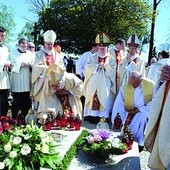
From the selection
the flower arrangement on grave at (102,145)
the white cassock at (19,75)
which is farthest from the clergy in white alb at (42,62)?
the flower arrangement on grave at (102,145)

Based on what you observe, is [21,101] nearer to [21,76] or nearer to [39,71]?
[21,76]

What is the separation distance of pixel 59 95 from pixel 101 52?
215 cm

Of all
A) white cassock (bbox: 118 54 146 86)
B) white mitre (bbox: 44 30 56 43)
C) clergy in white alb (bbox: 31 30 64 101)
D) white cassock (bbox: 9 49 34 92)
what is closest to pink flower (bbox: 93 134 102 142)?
clergy in white alb (bbox: 31 30 64 101)

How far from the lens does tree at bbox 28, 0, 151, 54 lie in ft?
82.6

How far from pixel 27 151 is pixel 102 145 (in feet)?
4.92

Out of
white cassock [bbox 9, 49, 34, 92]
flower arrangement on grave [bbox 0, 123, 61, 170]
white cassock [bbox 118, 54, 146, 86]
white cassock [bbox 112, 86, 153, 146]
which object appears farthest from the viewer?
white cassock [bbox 118, 54, 146, 86]

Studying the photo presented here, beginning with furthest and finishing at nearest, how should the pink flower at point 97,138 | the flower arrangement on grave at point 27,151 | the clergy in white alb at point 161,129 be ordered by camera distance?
1. the pink flower at point 97,138
2. the clergy in white alb at point 161,129
3. the flower arrangement on grave at point 27,151

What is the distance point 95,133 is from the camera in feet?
17.9

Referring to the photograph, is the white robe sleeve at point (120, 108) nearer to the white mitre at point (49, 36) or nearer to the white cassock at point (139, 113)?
the white cassock at point (139, 113)

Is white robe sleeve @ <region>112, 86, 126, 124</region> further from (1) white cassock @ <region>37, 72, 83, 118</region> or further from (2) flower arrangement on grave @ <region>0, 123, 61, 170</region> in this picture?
(2) flower arrangement on grave @ <region>0, 123, 61, 170</region>

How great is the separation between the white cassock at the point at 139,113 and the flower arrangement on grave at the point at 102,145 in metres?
1.38

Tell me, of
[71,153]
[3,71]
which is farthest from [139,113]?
[3,71]

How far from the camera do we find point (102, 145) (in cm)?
517

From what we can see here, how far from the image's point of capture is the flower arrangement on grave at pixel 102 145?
5121 mm
